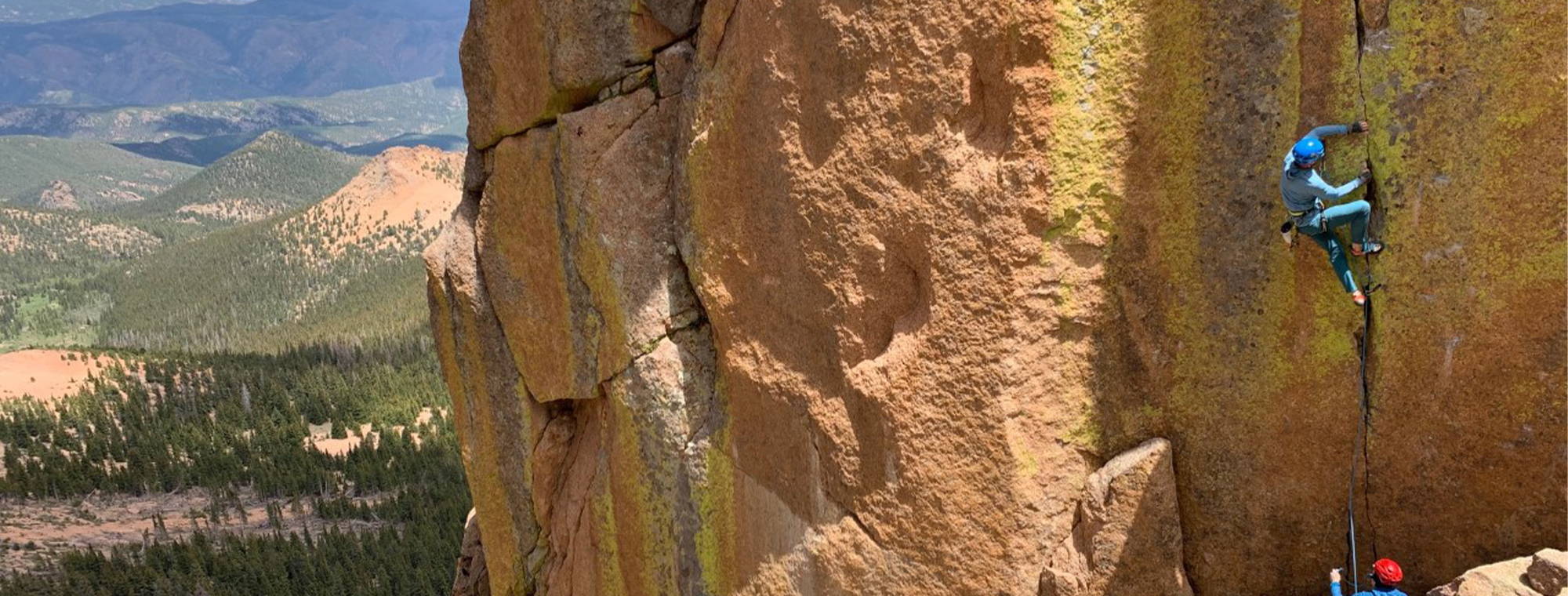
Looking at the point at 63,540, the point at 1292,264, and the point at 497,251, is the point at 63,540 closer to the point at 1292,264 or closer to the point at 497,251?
the point at 497,251

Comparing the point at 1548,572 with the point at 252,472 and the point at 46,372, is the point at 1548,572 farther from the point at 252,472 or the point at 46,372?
the point at 46,372

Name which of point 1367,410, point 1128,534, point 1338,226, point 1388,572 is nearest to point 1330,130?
point 1338,226

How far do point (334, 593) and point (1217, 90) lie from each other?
43.7 metres

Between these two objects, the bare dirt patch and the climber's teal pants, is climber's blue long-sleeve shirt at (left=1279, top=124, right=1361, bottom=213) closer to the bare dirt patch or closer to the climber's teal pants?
the climber's teal pants

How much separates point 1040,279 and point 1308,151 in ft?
6.37

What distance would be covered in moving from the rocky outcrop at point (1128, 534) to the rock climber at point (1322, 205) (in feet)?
6.13

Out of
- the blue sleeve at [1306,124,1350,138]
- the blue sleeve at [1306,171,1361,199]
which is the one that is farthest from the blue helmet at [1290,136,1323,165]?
the blue sleeve at [1306,124,1350,138]

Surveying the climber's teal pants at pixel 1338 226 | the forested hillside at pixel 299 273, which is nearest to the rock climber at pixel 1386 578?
the climber's teal pants at pixel 1338 226

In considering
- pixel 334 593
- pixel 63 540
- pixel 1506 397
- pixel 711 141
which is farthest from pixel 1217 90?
pixel 63 540

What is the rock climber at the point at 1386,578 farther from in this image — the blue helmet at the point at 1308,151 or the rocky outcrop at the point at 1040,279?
the blue helmet at the point at 1308,151

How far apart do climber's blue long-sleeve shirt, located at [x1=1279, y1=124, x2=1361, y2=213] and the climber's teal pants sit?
0.10 m

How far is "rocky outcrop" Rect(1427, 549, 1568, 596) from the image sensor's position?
226 inches

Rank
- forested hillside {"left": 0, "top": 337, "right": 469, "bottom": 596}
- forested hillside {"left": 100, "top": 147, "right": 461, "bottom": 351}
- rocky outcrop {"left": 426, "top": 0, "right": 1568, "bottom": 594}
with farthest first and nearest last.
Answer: forested hillside {"left": 100, "top": 147, "right": 461, "bottom": 351}
forested hillside {"left": 0, "top": 337, "right": 469, "bottom": 596}
rocky outcrop {"left": 426, "top": 0, "right": 1568, "bottom": 594}

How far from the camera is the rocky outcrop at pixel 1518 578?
5.73 meters
